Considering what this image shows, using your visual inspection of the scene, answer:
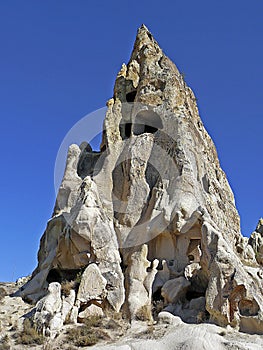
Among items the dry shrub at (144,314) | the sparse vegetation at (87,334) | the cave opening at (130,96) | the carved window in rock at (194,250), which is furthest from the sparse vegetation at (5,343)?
the cave opening at (130,96)

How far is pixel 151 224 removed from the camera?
17.6 meters

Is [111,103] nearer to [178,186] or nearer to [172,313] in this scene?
[178,186]

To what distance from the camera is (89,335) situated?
12828 mm

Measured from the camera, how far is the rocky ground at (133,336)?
36.1ft

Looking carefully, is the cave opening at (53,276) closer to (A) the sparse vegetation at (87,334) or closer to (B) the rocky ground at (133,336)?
(B) the rocky ground at (133,336)

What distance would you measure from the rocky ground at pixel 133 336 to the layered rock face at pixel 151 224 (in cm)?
84

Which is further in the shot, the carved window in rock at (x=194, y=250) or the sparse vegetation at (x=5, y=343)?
the carved window in rock at (x=194, y=250)

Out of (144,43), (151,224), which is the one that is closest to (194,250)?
(151,224)

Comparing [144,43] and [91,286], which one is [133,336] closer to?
[91,286]

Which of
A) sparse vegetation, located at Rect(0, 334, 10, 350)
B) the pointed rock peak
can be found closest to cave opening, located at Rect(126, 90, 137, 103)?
the pointed rock peak

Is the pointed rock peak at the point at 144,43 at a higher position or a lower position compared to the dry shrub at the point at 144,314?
higher

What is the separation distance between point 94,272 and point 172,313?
2995 mm

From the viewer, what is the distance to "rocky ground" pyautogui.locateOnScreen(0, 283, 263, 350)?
11.0 m

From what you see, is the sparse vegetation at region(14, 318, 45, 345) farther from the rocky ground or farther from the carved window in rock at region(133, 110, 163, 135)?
the carved window in rock at region(133, 110, 163, 135)
